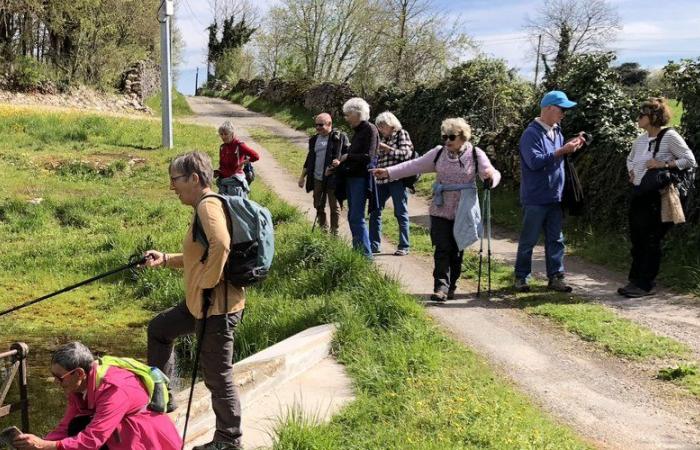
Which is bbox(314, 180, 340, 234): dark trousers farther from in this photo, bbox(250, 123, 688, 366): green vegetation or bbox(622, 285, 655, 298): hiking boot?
bbox(622, 285, 655, 298): hiking boot

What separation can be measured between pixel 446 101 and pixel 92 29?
67.8ft

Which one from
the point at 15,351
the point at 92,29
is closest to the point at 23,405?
the point at 15,351

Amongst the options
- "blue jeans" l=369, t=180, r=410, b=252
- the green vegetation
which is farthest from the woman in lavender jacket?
"blue jeans" l=369, t=180, r=410, b=252

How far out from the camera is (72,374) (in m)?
2.87

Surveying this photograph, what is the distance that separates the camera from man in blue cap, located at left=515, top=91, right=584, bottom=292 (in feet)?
20.5

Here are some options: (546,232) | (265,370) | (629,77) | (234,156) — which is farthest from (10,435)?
(629,77)

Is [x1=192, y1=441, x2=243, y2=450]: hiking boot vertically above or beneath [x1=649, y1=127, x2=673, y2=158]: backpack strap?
beneath

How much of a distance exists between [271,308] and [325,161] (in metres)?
2.54

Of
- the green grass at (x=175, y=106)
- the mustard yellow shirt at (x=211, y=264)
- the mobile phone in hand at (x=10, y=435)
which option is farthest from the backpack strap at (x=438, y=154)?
the green grass at (x=175, y=106)

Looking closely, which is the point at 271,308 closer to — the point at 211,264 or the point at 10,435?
the point at 211,264

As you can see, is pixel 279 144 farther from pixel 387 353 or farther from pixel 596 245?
pixel 387 353

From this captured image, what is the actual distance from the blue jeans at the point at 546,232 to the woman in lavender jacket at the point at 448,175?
1.98 feet

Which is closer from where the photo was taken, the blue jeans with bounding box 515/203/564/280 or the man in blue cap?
the man in blue cap

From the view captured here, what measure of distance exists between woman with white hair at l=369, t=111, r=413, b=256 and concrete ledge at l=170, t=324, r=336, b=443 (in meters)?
3.11
